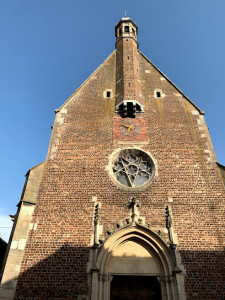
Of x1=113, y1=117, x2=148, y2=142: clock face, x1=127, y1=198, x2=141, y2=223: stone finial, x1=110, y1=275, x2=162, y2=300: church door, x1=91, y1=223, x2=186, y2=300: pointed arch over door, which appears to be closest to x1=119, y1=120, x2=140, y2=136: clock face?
x1=113, y1=117, x2=148, y2=142: clock face

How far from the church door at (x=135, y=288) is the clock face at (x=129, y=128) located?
625 cm

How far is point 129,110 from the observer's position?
41.8 feet

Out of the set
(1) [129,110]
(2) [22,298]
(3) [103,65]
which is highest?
(3) [103,65]

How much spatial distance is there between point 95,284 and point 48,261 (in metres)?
1.76

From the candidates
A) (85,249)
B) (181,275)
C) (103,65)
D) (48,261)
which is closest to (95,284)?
(85,249)

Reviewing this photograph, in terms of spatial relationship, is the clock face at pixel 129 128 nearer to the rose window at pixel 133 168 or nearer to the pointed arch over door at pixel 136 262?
the rose window at pixel 133 168

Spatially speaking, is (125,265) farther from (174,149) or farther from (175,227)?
(174,149)

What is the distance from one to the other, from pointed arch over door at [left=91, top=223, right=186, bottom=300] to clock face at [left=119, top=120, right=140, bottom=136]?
15.5 ft

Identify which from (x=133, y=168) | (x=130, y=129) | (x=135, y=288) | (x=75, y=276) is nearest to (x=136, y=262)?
(x=135, y=288)

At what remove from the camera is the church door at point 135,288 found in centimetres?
797

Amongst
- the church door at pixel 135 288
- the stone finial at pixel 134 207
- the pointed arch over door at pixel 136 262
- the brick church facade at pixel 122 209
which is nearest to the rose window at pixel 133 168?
the brick church facade at pixel 122 209

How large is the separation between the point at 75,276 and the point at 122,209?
280 cm

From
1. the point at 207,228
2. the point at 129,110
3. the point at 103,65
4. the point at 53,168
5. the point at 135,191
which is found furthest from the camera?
the point at 103,65

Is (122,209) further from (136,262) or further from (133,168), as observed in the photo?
(133,168)
